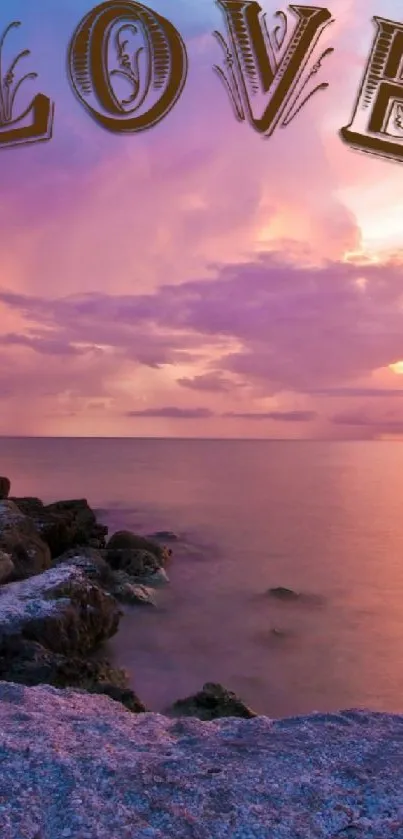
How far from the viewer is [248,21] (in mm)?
9938

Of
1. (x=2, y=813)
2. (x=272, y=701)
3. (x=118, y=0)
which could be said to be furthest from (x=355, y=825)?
(x=118, y=0)

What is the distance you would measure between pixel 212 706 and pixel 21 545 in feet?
25.8

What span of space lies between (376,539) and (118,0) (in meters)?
28.2

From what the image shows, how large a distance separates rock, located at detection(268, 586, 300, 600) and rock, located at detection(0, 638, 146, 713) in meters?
10.2

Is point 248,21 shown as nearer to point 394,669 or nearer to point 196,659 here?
point 196,659

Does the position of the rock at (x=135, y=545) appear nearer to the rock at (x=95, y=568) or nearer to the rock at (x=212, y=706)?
the rock at (x=95, y=568)

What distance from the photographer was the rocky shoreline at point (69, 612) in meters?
9.64

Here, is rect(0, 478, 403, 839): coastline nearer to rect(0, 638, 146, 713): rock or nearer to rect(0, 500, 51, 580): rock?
rect(0, 638, 146, 713): rock

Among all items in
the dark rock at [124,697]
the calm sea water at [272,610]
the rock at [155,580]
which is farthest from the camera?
the rock at [155,580]

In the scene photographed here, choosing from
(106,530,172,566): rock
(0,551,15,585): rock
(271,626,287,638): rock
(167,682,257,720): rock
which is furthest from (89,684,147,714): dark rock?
(106,530,172,566): rock

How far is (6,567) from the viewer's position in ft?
48.3

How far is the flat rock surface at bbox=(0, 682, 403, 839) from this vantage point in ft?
17.3

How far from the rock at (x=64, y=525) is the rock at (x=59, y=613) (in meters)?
7.27

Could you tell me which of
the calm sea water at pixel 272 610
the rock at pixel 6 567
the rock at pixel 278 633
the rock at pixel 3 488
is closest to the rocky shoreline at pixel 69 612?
the rock at pixel 6 567
